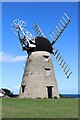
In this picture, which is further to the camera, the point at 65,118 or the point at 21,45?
the point at 21,45

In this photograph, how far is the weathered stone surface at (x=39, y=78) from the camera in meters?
38.6

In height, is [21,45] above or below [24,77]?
above

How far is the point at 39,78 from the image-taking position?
38.8 metres

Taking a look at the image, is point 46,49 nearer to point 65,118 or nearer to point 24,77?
point 24,77

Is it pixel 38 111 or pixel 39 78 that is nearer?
pixel 38 111

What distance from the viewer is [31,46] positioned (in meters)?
39.8

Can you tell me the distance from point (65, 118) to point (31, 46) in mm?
22267

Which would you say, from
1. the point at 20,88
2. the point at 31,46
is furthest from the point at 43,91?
the point at 31,46

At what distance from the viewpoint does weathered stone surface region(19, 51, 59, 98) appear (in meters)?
38.6

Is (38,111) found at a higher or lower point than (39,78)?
lower

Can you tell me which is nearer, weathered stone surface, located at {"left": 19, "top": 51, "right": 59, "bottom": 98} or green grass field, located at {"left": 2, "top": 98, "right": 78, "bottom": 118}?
green grass field, located at {"left": 2, "top": 98, "right": 78, "bottom": 118}

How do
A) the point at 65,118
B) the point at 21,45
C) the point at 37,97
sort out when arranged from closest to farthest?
the point at 65,118
the point at 37,97
the point at 21,45

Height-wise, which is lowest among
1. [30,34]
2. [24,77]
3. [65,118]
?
[65,118]

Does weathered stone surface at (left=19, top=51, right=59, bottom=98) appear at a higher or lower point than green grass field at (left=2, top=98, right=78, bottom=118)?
higher
